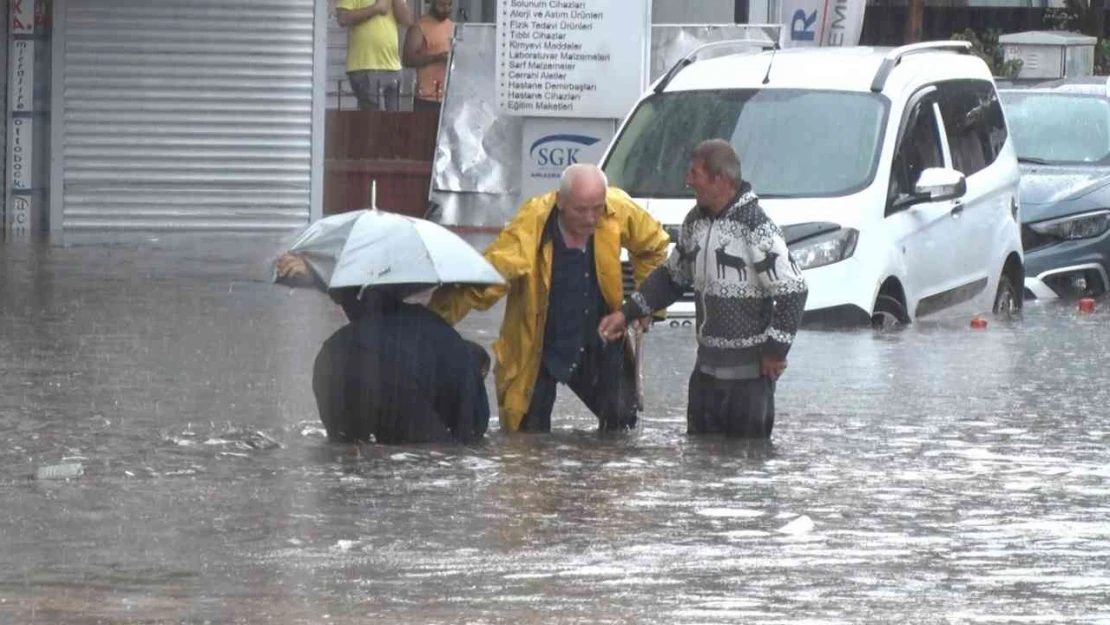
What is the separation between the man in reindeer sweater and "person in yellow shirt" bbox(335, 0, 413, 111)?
12.1 meters

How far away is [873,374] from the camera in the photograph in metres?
12.4

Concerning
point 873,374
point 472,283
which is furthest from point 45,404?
point 873,374

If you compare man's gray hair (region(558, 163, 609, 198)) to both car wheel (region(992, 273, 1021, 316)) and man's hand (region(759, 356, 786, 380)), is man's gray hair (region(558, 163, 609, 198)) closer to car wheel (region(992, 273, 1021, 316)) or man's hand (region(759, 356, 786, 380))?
man's hand (region(759, 356, 786, 380))

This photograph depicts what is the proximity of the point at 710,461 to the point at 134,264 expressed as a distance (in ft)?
28.1

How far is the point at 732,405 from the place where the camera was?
9.78 m

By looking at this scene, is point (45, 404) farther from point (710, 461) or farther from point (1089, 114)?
point (1089, 114)

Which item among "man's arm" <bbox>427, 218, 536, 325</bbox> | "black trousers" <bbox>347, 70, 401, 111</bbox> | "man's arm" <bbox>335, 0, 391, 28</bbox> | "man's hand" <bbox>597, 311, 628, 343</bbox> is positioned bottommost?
"man's hand" <bbox>597, 311, 628, 343</bbox>

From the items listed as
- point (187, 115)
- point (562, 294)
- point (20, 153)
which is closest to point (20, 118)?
point (20, 153)

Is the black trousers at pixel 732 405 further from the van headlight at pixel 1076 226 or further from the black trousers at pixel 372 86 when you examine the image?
the black trousers at pixel 372 86

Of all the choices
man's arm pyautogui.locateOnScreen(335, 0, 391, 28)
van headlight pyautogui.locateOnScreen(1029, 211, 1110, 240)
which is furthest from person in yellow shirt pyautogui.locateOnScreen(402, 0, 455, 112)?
van headlight pyautogui.locateOnScreen(1029, 211, 1110, 240)

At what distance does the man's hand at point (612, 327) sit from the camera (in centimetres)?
978

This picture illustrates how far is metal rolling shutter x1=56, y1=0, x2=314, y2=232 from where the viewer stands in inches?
764

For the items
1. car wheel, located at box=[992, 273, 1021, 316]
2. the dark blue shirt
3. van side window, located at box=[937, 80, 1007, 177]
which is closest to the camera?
the dark blue shirt

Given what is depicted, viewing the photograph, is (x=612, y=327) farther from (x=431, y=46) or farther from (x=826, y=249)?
(x=431, y=46)
